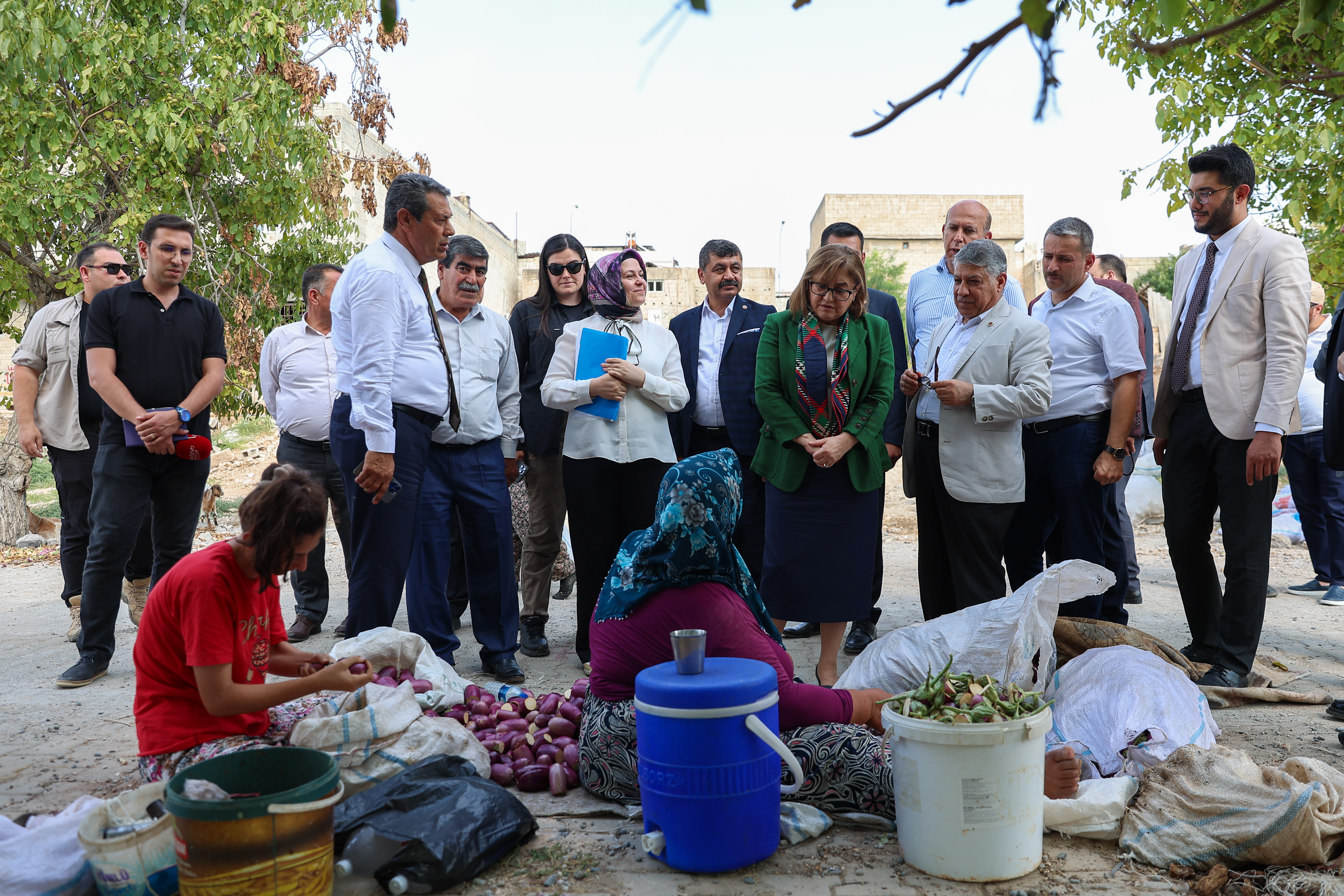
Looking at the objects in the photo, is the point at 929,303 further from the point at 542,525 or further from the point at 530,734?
the point at 530,734

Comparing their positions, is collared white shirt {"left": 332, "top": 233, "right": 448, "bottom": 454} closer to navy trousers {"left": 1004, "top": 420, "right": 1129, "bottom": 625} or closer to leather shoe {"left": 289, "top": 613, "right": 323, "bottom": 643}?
leather shoe {"left": 289, "top": 613, "right": 323, "bottom": 643}

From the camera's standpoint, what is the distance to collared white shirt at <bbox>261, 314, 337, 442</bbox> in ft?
17.8

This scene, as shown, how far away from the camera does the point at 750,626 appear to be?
2832 mm

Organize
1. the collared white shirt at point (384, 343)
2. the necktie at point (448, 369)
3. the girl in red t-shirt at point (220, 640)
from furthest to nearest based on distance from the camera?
the necktie at point (448, 369) < the collared white shirt at point (384, 343) < the girl in red t-shirt at point (220, 640)

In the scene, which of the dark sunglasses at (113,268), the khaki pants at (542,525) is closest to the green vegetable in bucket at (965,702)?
the khaki pants at (542,525)

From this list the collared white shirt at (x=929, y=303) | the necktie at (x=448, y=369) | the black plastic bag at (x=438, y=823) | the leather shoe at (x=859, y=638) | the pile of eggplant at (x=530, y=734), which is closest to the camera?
the black plastic bag at (x=438, y=823)

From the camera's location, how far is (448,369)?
4207 mm

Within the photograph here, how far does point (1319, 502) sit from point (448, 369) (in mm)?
5707

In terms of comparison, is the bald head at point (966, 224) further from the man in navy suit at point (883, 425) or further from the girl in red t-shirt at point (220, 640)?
the girl in red t-shirt at point (220, 640)

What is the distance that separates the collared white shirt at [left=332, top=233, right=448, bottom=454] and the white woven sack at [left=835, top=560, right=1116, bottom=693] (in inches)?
84.9

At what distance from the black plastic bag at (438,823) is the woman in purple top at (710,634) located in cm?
45

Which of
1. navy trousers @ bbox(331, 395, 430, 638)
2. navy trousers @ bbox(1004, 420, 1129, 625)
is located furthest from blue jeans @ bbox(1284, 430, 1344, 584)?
navy trousers @ bbox(331, 395, 430, 638)

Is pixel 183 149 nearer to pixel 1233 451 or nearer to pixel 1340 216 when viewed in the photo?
pixel 1233 451

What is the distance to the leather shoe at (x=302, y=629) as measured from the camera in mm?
5320
